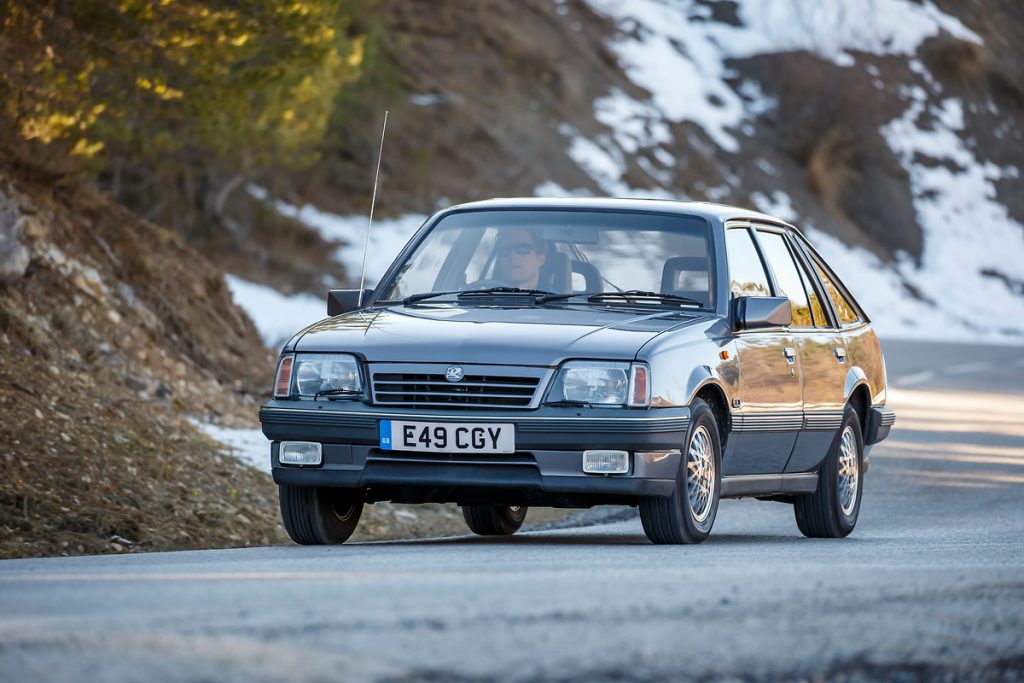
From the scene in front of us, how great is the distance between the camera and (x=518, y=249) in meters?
9.27

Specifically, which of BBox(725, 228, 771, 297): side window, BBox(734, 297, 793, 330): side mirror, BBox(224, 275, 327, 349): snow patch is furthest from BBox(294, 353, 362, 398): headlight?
BBox(224, 275, 327, 349): snow patch

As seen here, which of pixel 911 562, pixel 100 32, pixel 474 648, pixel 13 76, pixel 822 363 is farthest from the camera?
pixel 100 32

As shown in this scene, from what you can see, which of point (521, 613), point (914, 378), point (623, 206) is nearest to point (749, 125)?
point (914, 378)

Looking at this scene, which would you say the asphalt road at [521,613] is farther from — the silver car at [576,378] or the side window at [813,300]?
the side window at [813,300]

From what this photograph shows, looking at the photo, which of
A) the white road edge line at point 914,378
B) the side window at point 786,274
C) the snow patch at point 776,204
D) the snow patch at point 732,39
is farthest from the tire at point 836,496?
the snow patch at point 732,39

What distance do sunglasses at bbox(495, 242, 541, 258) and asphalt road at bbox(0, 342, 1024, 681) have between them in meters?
1.50

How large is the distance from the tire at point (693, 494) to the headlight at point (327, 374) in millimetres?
1439

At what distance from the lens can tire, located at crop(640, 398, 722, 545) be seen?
8.27 m

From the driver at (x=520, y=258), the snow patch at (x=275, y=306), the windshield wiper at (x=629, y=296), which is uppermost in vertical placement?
the driver at (x=520, y=258)

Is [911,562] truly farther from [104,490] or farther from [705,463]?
[104,490]

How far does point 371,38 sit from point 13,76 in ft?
78.2

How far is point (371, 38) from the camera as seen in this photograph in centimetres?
3772

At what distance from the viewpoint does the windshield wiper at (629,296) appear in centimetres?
893

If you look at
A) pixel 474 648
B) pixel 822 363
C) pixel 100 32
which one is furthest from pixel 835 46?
pixel 474 648
